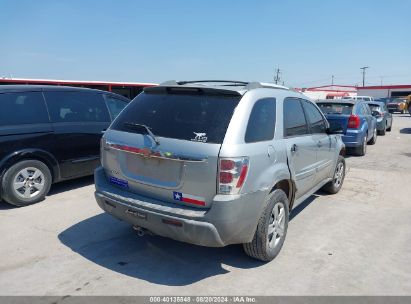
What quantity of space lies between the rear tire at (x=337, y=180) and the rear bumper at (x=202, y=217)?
10.7ft

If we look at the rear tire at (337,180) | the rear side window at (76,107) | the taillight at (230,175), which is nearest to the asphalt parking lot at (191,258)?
the rear tire at (337,180)

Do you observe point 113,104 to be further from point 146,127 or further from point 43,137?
point 146,127

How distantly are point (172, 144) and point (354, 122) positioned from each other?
7.64m

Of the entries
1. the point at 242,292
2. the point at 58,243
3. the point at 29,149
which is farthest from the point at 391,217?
the point at 29,149

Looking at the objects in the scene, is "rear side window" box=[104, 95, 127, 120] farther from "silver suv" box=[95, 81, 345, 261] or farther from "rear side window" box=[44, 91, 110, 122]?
"silver suv" box=[95, 81, 345, 261]

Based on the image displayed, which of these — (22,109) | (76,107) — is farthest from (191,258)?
(76,107)

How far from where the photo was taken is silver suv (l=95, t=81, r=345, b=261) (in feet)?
10.2

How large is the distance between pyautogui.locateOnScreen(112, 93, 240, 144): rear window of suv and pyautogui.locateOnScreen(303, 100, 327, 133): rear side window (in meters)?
1.83

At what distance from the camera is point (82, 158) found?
20.5ft

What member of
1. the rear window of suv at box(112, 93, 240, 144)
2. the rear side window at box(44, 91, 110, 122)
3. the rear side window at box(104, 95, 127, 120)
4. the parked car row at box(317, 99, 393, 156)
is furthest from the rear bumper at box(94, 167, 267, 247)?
the parked car row at box(317, 99, 393, 156)

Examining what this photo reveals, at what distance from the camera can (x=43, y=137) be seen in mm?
5625

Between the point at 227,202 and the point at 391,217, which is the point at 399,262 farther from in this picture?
the point at 227,202

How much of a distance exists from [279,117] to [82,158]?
3.81m

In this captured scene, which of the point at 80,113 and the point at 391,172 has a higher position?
the point at 80,113
